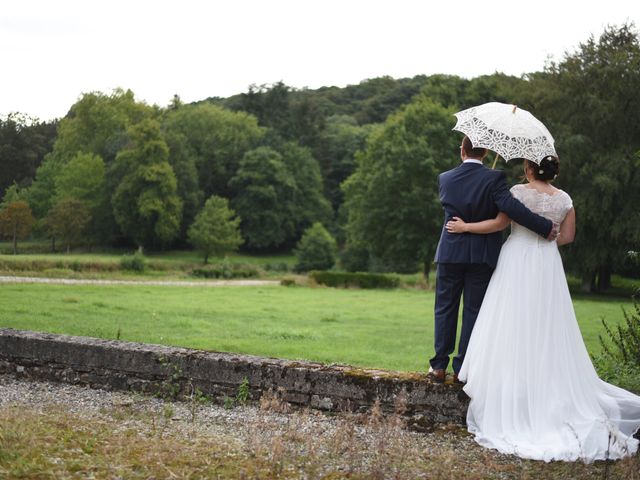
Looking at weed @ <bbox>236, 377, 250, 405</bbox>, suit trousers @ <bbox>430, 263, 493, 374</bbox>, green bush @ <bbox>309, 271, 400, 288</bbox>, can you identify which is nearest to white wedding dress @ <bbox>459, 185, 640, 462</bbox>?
suit trousers @ <bbox>430, 263, 493, 374</bbox>

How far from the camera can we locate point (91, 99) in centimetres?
5691

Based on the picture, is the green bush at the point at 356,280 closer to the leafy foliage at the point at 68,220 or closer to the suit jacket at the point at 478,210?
the leafy foliage at the point at 68,220

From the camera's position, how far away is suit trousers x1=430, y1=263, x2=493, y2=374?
6406 mm

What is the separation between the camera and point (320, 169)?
80000 mm

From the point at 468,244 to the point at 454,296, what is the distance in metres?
0.54

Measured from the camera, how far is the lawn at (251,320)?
13.8 metres

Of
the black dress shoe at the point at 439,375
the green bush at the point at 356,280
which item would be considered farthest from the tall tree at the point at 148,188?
the black dress shoe at the point at 439,375

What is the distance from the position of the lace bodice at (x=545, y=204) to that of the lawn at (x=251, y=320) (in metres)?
6.42

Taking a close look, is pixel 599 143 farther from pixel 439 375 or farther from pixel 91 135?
pixel 91 135

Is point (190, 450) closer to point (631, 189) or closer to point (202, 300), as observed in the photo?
point (202, 300)

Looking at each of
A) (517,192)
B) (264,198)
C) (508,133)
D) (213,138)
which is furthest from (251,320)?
(213,138)

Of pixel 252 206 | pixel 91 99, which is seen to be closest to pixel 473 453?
pixel 91 99

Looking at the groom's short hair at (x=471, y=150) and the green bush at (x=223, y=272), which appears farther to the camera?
the green bush at (x=223, y=272)

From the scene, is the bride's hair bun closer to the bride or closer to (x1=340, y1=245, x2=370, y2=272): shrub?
the bride
